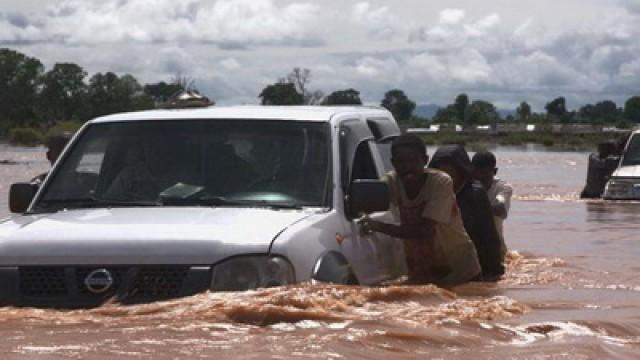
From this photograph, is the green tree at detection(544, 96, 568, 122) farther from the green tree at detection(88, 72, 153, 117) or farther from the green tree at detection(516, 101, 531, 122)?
the green tree at detection(88, 72, 153, 117)

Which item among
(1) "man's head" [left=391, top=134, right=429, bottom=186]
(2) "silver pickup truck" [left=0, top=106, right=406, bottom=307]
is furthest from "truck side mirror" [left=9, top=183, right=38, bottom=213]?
(1) "man's head" [left=391, top=134, right=429, bottom=186]

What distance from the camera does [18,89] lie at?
334 ft

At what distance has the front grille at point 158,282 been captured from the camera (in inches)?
244

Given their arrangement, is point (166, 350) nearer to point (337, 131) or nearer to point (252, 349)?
point (252, 349)

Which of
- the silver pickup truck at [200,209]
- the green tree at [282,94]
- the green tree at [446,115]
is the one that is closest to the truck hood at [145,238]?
the silver pickup truck at [200,209]

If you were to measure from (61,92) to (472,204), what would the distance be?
93.7 m

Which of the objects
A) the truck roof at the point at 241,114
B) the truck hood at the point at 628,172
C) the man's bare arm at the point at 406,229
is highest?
the truck roof at the point at 241,114

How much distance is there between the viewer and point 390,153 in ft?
28.2

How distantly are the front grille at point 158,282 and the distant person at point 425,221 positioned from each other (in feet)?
5.50

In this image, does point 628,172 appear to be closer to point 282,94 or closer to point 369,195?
point 282,94

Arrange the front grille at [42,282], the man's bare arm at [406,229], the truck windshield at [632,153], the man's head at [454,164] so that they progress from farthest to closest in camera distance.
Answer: the truck windshield at [632,153]
the man's head at [454,164]
the man's bare arm at [406,229]
the front grille at [42,282]

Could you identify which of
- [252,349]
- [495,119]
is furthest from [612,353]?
[495,119]

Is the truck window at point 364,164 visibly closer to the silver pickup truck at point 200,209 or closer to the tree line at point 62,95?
the silver pickup truck at point 200,209

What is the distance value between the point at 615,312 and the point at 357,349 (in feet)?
8.13
